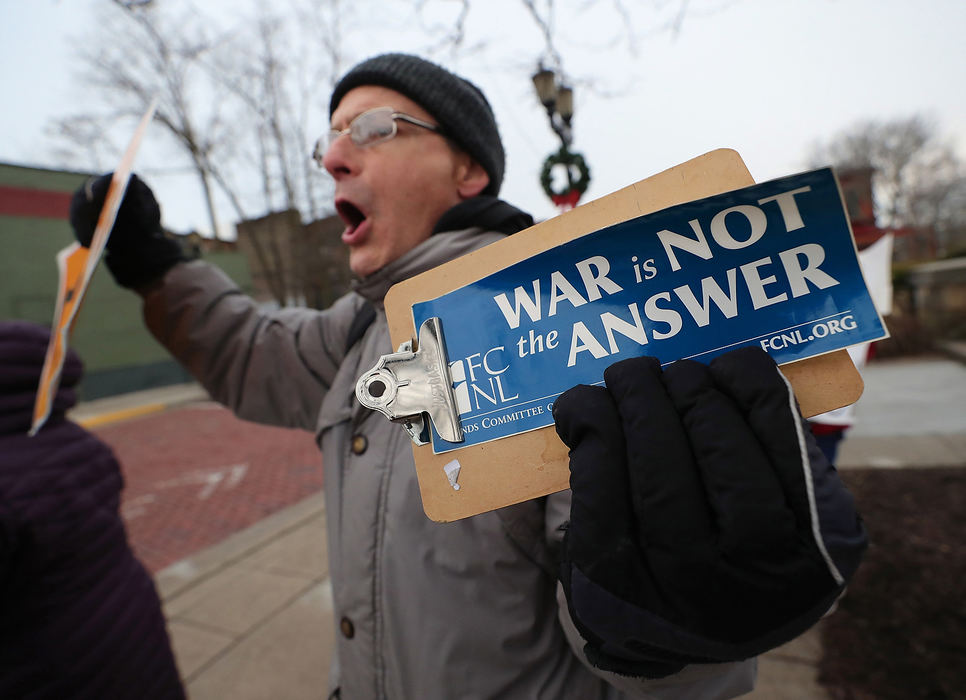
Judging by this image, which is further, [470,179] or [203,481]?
[203,481]

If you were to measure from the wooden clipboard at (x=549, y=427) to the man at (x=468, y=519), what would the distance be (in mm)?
64

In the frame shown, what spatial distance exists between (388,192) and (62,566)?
4.64 ft

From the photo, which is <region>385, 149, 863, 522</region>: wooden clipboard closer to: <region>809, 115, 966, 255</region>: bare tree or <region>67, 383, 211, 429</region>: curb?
<region>67, 383, 211, 429</region>: curb

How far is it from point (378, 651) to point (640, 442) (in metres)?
0.79

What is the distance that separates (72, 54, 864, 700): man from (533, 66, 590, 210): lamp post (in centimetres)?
318

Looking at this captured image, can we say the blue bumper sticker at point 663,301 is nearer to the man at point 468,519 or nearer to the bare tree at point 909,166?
the man at point 468,519

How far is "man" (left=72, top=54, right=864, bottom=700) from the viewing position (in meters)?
0.56

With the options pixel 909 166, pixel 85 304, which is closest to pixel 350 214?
pixel 85 304

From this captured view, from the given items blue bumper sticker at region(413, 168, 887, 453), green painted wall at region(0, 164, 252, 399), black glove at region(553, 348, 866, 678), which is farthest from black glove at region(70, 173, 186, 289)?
green painted wall at region(0, 164, 252, 399)

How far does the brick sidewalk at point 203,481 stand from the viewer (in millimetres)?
5387

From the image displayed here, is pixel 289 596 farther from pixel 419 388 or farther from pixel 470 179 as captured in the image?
pixel 419 388

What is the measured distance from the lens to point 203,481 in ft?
24.0

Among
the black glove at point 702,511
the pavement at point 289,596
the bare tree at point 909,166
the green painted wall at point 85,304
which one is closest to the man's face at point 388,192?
the black glove at point 702,511

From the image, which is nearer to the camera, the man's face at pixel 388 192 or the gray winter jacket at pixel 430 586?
the gray winter jacket at pixel 430 586
